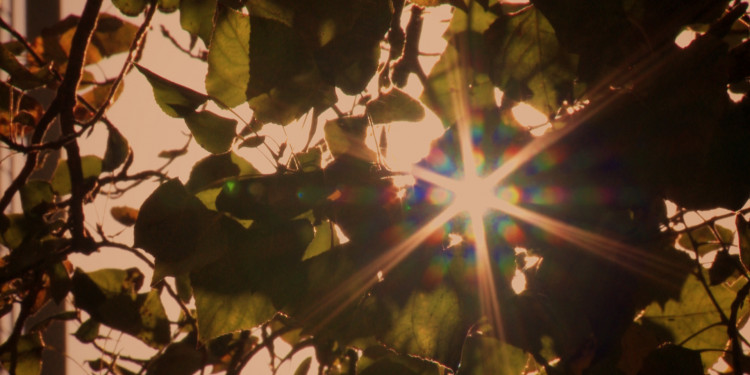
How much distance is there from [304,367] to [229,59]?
32.1 inches

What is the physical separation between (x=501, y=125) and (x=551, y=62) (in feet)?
0.34

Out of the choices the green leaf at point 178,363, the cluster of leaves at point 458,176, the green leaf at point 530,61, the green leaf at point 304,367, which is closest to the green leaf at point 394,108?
the cluster of leaves at point 458,176

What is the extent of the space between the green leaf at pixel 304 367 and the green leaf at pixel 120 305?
294 mm

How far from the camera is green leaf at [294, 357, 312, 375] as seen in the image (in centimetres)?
102

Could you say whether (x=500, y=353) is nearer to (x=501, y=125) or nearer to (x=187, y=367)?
(x=501, y=125)

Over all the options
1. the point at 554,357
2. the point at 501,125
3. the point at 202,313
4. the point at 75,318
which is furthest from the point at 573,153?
the point at 75,318

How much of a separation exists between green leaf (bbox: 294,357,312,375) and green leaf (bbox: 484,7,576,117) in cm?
79

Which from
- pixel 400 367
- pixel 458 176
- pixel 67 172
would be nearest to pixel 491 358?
pixel 400 367

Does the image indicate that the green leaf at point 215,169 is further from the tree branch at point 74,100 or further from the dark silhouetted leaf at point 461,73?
the tree branch at point 74,100

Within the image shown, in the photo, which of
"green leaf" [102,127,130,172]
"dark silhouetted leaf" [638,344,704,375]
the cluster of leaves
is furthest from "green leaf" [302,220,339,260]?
"green leaf" [102,127,130,172]

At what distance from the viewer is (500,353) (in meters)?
0.51

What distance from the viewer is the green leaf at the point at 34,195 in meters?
0.97

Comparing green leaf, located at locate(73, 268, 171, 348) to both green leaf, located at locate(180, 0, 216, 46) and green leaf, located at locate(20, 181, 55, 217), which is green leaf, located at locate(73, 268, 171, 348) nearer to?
green leaf, located at locate(20, 181, 55, 217)

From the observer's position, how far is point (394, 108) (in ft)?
1.85
